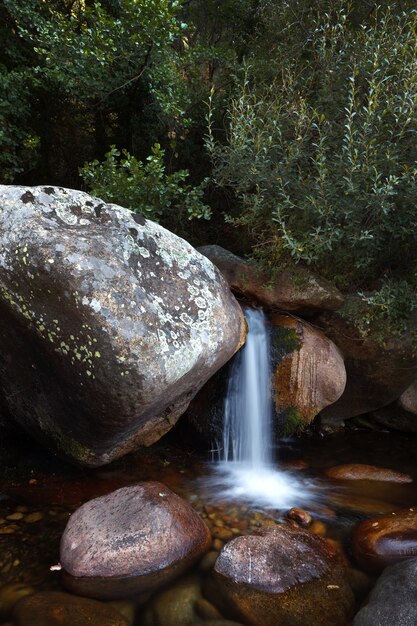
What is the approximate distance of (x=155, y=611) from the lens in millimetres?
3117

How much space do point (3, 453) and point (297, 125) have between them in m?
4.89

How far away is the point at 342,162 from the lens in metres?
5.00

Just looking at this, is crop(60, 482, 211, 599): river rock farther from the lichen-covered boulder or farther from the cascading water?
the cascading water

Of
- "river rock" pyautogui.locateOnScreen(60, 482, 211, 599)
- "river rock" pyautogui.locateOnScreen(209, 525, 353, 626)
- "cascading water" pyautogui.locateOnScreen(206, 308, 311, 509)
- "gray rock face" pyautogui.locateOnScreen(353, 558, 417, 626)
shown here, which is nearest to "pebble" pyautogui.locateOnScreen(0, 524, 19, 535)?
"river rock" pyautogui.locateOnScreen(60, 482, 211, 599)

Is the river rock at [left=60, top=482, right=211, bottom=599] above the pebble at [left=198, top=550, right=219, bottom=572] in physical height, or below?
above

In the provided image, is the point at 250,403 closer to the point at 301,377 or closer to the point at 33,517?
the point at 301,377

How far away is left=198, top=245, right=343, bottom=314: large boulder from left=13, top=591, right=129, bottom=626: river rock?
3853 millimetres

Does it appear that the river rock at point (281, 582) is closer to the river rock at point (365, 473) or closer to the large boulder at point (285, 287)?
the river rock at point (365, 473)

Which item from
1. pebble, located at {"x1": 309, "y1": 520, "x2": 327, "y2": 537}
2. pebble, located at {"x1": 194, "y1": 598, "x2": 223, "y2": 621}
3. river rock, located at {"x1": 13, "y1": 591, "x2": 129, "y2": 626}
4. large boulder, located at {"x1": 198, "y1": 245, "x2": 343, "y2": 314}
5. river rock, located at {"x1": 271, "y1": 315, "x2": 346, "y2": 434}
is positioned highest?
large boulder, located at {"x1": 198, "y1": 245, "x2": 343, "y2": 314}

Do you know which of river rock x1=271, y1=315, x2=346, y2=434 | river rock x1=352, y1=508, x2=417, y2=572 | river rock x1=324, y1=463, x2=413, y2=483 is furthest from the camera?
river rock x1=271, y1=315, x2=346, y2=434

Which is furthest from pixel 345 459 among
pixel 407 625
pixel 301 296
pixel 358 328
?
pixel 407 625

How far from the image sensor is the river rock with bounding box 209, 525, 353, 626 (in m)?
3.09

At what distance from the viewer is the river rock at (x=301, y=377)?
5801 mm

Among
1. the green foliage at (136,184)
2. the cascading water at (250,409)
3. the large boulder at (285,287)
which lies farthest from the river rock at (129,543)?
the green foliage at (136,184)
